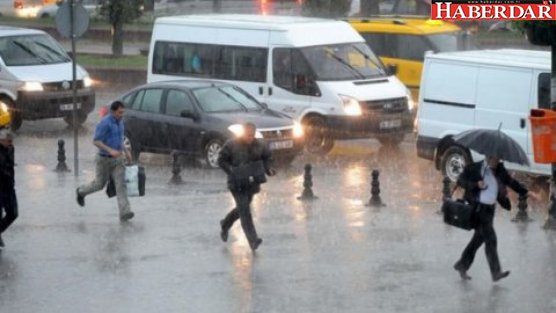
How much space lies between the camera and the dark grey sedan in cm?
2278

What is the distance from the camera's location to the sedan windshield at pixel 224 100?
76.4ft

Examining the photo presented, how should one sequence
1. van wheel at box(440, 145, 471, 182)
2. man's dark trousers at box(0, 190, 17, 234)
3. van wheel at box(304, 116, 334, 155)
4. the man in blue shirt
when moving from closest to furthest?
1. man's dark trousers at box(0, 190, 17, 234)
2. the man in blue shirt
3. van wheel at box(440, 145, 471, 182)
4. van wheel at box(304, 116, 334, 155)

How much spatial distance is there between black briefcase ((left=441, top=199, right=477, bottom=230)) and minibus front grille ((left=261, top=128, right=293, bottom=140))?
8.75 m

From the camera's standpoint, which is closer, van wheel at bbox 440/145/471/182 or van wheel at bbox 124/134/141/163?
van wheel at bbox 440/145/471/182

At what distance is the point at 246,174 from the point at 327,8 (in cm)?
2564

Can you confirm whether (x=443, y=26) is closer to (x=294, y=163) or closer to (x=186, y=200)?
(x=294, y=163)

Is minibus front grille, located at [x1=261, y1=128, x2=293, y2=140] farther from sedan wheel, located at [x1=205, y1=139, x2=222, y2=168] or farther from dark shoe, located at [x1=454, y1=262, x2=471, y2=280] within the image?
dark shoe, located at [x1=454, y1=262, x2=471, y2=280]

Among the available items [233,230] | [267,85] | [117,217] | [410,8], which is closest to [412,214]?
[233,230]

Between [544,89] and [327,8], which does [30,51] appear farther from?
[327,8]

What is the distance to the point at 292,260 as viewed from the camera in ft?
50.2

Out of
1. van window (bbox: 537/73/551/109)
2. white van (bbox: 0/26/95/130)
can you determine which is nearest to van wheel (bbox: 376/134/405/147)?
van window (bbox: 537/73/551/109)

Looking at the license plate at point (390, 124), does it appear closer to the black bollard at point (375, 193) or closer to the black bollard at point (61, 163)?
the black bollard at point (61, 163)

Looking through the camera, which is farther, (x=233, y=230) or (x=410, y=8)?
(x=410, y=8)

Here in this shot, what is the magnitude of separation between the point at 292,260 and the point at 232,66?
11.1 m
